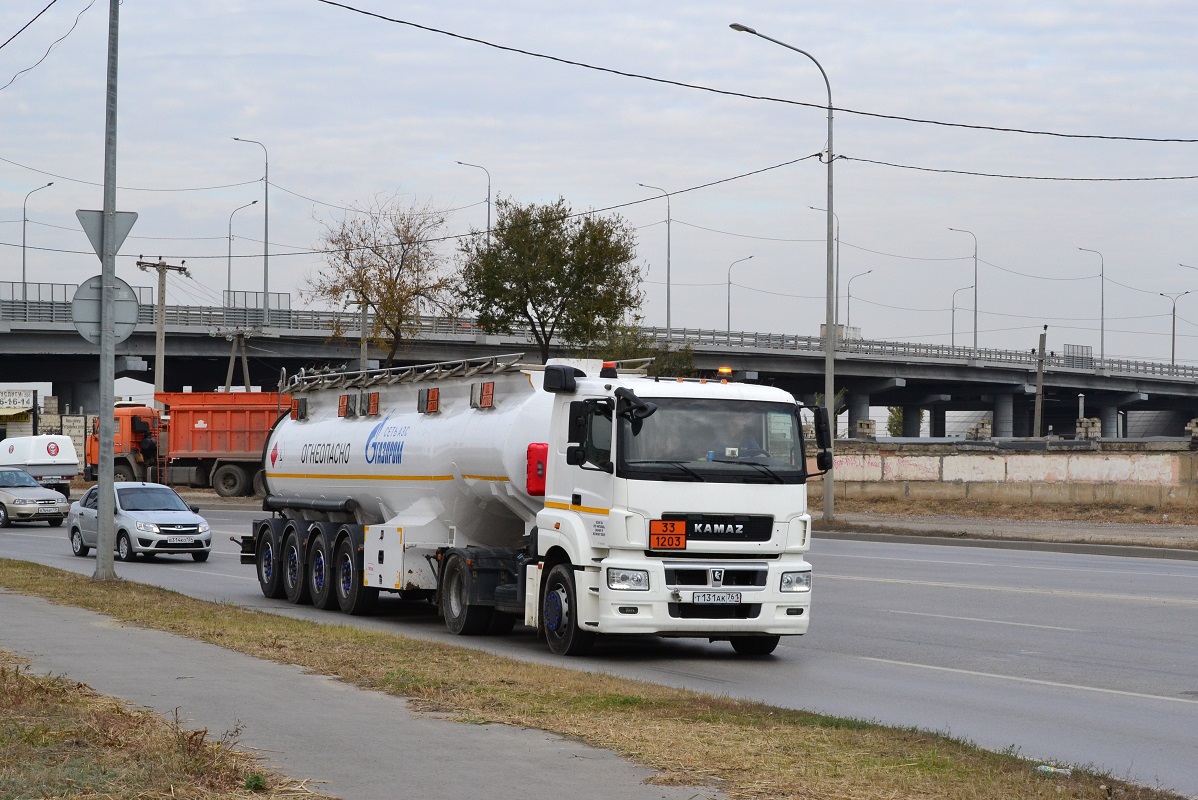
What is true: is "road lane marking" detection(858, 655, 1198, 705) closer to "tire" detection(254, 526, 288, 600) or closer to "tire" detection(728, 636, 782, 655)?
"tire" detection(728, 636, 782, 655)

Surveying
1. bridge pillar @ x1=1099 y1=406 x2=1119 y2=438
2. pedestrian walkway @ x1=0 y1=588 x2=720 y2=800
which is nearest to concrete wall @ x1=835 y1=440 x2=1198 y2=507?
pedestrian walkway @ x1=0 y1=588 x2=720 y2=800

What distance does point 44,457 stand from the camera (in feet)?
171

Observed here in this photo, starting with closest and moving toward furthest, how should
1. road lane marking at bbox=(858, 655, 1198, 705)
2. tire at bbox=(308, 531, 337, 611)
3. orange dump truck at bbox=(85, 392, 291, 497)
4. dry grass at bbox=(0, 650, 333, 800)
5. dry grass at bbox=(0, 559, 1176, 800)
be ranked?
dry grass at bbox=(0, 650, 333, 800), dry grass at bbox=(0, 559, 1176, 800), road lane marking at bbox=(858, 655, 1198, 705), tire at bbox=(308, 531, 337, 611), orange dump truck at bbox=(85, 392, 291, 497)

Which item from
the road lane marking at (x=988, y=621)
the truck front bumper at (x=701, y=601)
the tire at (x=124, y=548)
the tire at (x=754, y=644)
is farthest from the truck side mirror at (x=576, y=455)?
the tire at (x=124, y=548)

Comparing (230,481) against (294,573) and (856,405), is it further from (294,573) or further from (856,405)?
A: (856,405)

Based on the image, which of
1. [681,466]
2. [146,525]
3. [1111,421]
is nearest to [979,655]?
[681,466]

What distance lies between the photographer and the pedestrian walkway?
7191 mm

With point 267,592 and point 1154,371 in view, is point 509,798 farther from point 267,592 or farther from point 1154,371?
point 1154,371

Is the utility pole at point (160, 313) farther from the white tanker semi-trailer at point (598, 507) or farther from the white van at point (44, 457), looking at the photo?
the white tanker semi-trailer at point (598, 507)

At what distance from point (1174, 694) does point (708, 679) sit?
3840 mm

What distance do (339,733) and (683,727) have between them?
82.1 inches

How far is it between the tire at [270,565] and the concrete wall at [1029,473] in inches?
1030

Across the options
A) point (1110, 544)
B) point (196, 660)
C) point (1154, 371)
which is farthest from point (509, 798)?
point (1154, 371)

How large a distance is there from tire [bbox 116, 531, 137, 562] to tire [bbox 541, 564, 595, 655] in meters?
15.8
